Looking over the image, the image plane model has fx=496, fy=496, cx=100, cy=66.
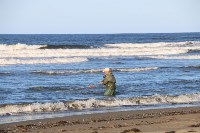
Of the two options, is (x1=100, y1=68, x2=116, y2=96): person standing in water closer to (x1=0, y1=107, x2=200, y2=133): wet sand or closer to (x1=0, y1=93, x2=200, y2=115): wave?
(x1=0, y1=93, x2=200, y2=115): wave

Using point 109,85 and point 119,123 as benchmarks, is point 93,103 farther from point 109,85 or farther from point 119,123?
point 119,123

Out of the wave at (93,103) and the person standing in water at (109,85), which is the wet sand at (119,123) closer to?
the wave at (93,103)

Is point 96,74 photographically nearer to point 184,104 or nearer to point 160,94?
point 160,94

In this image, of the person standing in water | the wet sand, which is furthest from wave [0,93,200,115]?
the wet sand

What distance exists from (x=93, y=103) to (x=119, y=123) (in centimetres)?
405

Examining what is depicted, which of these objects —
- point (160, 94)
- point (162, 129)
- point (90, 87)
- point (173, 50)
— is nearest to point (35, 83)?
point (90, 87)

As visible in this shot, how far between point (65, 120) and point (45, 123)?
0.64m

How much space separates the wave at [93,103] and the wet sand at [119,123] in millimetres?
1761

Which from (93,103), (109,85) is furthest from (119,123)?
(109,85)

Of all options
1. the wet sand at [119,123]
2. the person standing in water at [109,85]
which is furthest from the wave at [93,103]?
the wet sand at [119,123]

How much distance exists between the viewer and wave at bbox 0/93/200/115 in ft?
43.0

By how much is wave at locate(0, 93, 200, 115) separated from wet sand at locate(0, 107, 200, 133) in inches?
69.3

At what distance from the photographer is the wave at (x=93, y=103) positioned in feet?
43.0

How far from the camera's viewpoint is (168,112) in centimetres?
1197
